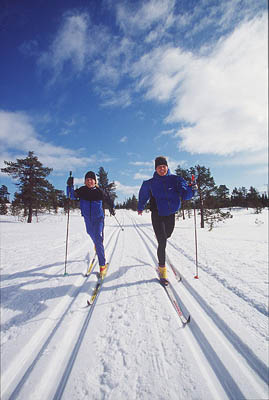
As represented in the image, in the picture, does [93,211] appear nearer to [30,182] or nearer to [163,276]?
[163,276]

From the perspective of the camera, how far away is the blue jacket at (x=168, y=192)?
3.38m

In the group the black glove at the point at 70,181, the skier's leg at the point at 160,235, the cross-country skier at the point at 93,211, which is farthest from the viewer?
the black glove at the point at 70,181

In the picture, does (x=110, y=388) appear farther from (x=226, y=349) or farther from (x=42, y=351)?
(x=226, y=349)

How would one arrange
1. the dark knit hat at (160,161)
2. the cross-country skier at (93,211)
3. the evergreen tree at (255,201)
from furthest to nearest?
the evergreen tree at (255,201) < the cross-country skier at (93,211) < the dark knit hat at (160,161)

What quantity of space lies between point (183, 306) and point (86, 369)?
5.15 ft

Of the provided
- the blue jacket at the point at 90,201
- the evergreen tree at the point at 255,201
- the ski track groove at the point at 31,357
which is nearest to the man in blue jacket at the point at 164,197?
the blue jacket at the point at 90,201

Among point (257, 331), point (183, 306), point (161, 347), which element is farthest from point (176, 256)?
point (161, 347)

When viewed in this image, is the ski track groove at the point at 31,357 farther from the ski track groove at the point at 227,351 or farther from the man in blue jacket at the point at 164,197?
the man in blue jacket at the point at 164,197

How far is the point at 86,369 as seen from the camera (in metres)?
1.51

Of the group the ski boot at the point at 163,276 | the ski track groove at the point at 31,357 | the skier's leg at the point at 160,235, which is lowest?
the ski track groove at the point at 31,357

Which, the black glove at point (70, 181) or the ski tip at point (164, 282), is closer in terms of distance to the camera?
the ski tip at point (164, 282)

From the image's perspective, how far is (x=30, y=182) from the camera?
68.6 feet

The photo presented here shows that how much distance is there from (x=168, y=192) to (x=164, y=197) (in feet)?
0.47

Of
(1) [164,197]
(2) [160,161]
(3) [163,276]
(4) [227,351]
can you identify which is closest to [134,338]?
(4) [227,351]
